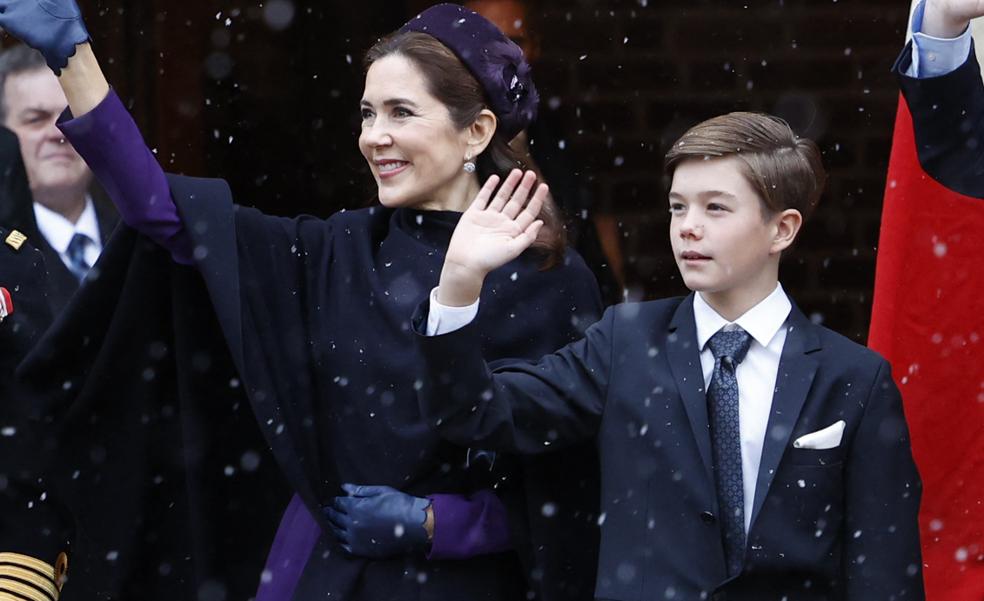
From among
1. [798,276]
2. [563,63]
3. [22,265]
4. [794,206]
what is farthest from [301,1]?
[794,206]

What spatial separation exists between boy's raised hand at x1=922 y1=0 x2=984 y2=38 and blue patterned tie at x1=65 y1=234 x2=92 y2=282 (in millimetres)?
2078

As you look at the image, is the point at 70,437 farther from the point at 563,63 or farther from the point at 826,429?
the point at 563,63

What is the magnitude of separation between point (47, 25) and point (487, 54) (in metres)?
0.89

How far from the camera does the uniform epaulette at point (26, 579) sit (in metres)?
3.31

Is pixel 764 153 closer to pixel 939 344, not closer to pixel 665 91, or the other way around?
pixel 939 344

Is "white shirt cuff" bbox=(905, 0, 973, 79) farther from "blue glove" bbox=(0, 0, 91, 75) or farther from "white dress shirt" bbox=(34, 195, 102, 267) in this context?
"white dress shirt" bbox=(34, 195, 102, 267)

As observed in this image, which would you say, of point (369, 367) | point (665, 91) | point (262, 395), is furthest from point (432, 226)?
point (665, 91)

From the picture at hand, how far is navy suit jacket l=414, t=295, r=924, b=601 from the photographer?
2951 millimetres

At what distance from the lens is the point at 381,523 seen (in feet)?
10.5

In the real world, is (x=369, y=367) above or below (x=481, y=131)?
below

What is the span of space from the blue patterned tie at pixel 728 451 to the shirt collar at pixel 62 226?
1772 mm

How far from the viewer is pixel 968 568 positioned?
3.34 meters

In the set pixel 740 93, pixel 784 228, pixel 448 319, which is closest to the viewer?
pixel 448 319

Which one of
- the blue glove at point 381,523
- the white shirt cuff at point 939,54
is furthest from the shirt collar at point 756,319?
the blue glove at point 381,523
